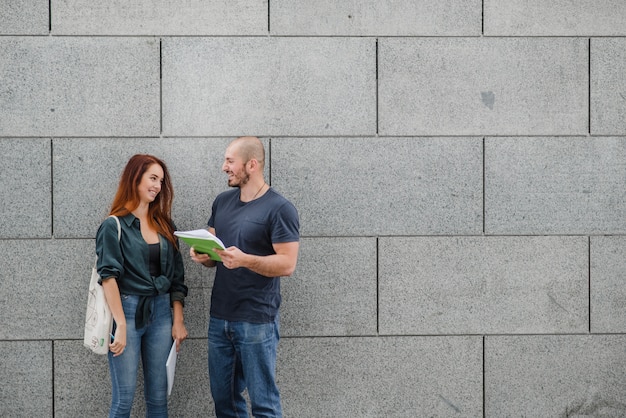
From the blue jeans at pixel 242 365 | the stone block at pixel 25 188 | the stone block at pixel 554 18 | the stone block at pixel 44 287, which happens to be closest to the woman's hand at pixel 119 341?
the blue jeans at pixel 242 365

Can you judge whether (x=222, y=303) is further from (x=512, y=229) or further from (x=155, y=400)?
(x=512, y=229)

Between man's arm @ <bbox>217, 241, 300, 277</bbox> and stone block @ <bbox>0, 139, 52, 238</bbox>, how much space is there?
5.97ft

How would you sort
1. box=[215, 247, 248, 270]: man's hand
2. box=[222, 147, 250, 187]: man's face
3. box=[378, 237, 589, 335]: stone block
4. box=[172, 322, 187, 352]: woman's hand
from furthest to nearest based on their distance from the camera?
box=[378, 237, 589, 335]: stone block < box=[172, 322, 187, 352]: woman's hand < box=[222, 147, 250, 187]: man's face < box=[215, 247, 248, 270]: man's hand

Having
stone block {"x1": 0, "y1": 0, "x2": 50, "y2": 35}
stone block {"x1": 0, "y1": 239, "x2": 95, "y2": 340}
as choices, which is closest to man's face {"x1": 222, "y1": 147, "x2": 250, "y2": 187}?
stone block {"x1": 0, "y1": 239, "x2": 95, "y2": 340}

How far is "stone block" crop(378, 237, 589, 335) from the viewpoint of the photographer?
4.99 metres

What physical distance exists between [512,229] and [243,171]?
2231 millimetres

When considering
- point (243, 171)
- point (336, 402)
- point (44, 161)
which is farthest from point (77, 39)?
point (336, 402)

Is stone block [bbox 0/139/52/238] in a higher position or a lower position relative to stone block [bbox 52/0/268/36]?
lower

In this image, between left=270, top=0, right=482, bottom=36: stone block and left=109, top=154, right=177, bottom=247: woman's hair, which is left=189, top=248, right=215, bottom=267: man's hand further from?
left=270, top=0, right=482, bottom=36: stone block

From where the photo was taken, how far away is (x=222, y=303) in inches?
166

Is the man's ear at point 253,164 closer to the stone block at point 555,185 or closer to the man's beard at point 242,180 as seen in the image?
the man's beard at point 242,180

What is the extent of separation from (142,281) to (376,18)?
8.83 ft

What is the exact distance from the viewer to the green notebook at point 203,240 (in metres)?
3.79

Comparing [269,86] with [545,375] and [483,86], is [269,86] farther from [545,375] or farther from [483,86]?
[545,375]
